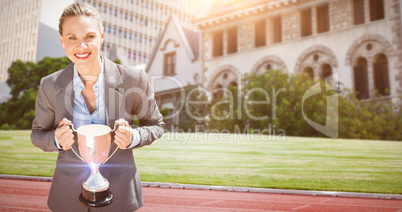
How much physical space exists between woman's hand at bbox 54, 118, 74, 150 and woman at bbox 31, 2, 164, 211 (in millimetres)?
157

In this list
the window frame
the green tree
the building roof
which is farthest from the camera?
the window frame

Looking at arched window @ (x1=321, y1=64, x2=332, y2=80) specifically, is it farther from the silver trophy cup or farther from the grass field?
the silver trophy cup

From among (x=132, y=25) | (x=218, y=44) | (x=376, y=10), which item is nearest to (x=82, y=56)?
(x=376, y=10)

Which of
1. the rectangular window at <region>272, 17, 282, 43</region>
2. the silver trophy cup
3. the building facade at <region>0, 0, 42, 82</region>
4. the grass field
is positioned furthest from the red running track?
the rectangular window at <region>272, 17, 282, 43</region>

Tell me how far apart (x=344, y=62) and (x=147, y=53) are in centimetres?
4492

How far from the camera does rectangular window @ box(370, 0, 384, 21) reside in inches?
754

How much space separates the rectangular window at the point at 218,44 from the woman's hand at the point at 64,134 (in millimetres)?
23712

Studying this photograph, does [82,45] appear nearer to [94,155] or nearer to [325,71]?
[94,155]

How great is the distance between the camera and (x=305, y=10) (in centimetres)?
2202

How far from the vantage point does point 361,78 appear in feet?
64.1

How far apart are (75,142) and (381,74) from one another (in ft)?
64.6

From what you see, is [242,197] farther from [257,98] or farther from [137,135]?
[257,98]

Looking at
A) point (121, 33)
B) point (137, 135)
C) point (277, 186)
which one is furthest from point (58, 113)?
point (121, 33)

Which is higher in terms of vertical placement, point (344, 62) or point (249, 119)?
point (344, 62)
